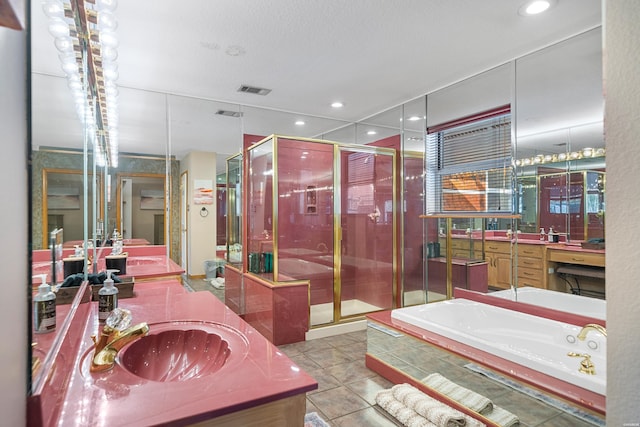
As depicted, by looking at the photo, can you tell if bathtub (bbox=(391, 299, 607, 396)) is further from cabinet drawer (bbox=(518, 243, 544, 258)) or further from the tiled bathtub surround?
cabinet drawer (bbox=(518, 243, 544, 258))

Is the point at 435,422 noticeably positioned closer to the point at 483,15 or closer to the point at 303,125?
the point at 483,15

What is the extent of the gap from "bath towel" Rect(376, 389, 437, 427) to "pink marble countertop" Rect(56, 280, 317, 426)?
1378 mm

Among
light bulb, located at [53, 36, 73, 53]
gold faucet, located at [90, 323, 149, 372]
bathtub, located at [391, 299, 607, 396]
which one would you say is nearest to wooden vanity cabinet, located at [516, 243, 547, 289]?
bathtub, located at [391, 299, 607, 396]

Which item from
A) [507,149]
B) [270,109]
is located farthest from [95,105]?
[507,149]

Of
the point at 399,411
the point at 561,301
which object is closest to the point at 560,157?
the point at 561,301

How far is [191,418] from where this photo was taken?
0.88 m

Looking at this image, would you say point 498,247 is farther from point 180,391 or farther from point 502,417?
point 180,391

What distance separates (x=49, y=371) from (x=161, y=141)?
3.17 metres

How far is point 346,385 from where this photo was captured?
8.93 ft

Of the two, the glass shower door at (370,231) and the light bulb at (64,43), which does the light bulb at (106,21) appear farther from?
the glass shower door at (370,231)

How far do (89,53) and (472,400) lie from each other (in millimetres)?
3028

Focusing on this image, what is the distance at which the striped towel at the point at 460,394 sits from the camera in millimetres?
2098

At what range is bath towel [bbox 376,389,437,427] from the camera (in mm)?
2131

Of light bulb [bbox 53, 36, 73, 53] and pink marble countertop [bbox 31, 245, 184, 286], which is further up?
light bulb [bbox 53, 36, 73, 53]
